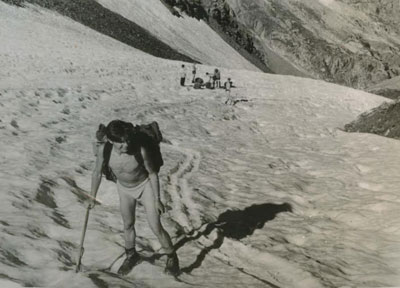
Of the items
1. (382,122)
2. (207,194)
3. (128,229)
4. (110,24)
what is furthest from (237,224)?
(110,24)

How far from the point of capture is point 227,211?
9.21 meters

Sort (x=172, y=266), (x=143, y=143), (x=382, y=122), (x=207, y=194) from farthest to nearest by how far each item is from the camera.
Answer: (x=382, y=122), (x=207, y=194), (x=172, y=266), (x=143, y=143)

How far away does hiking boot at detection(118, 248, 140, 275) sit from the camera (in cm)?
600

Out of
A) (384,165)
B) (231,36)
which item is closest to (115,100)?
(384,165)

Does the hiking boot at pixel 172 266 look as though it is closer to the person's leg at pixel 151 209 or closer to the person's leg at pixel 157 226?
the person's leg at pixel 157 226

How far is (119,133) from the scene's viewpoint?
5.63 metres

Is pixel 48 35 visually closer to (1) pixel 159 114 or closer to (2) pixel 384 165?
(1) pixel 159 114

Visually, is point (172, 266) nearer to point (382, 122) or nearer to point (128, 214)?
point (128, 214)

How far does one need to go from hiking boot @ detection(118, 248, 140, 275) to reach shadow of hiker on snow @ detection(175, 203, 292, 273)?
2.12 ft

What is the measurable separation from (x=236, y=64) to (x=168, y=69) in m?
31.9

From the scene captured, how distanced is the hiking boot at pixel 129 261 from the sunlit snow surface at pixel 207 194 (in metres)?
0.09

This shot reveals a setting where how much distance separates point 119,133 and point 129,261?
1.49 m

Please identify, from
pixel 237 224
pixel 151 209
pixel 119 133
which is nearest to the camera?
pixel 119 133

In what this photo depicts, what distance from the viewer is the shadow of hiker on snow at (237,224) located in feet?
24.2
